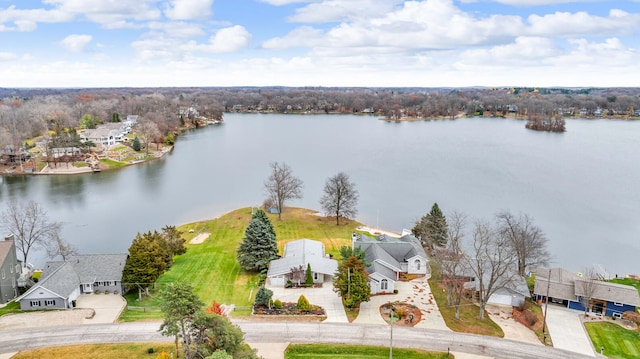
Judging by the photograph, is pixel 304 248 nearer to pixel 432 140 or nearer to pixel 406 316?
pixel 406 316

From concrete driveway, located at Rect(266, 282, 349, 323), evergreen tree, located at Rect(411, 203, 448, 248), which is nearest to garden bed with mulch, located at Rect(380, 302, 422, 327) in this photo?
concrete driveway, located at Rect(266, 282, 349, 323)

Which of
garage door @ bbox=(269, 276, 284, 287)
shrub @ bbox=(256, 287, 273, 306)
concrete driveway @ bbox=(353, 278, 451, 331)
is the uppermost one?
shrub @ bbox=(256, 287, 273, 306)

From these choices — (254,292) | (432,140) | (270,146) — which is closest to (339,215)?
(254,292)

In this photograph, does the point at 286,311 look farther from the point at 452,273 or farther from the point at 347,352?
the point at 452,273

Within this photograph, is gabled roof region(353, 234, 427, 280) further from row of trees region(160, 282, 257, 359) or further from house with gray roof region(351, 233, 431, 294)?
row of trees region(160, 282, 257, 359)

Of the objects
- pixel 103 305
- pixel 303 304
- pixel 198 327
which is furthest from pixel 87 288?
pixel 303 304

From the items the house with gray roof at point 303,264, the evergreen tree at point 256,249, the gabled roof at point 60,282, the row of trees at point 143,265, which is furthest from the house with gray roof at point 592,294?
the gabled roof at point 60,282
